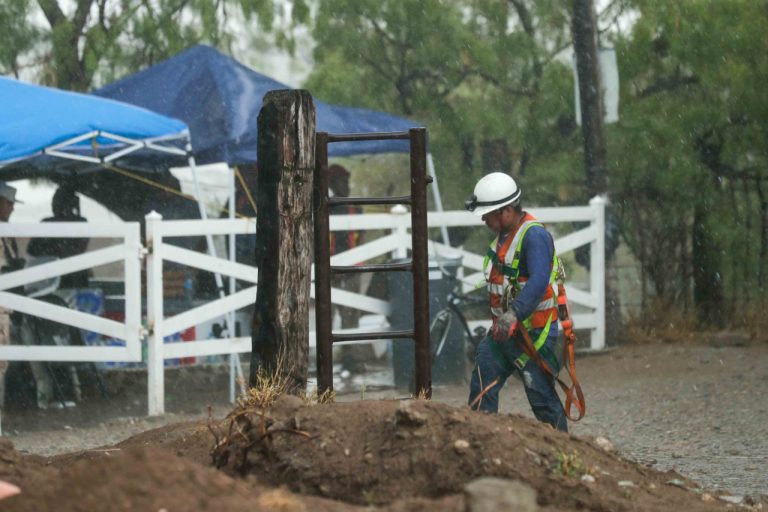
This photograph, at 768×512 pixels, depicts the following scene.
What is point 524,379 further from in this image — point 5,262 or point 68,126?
point 5,262

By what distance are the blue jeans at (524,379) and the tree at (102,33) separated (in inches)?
467

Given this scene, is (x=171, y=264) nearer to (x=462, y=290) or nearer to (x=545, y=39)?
(x=462, y=290)

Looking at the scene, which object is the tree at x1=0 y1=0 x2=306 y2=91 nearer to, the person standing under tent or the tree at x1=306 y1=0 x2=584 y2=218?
the tree at x1=306 y1=0 x2=584 y2=218

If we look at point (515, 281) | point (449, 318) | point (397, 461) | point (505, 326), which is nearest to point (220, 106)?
point (449, 318)

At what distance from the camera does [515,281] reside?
7695 millimetres

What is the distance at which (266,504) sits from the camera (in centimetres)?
475

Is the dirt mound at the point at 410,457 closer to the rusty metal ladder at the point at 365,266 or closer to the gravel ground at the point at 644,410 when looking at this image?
the rusty metal ladder at the point at 365,266

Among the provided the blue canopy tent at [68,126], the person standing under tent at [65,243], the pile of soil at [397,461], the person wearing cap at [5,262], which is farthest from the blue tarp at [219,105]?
the pile of soil at [397,461]

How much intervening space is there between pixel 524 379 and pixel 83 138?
5.48 metres

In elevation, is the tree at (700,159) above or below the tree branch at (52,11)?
below

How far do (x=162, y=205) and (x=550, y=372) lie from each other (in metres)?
7.93

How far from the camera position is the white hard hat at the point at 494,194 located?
7.60 m

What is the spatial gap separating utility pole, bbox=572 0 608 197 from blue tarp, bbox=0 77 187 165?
475 centimetres

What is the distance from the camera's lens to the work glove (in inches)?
293
